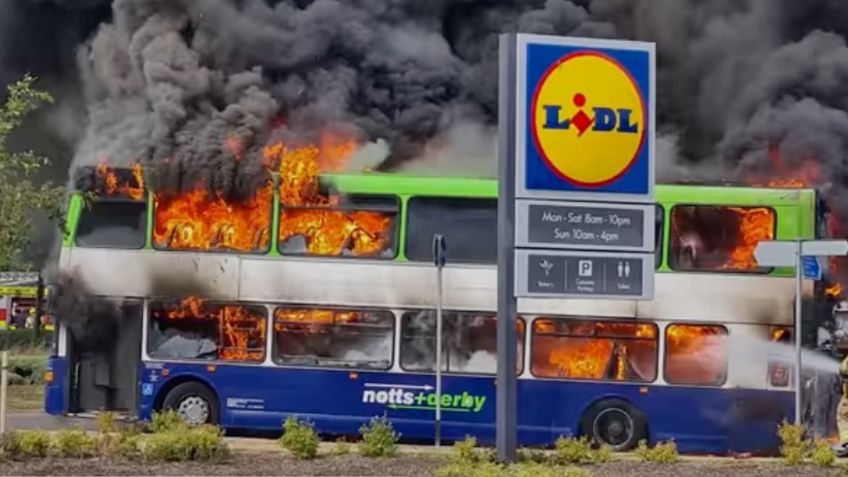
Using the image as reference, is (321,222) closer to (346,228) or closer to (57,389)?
(346,228)

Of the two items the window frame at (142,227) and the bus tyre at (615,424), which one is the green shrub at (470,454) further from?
the window frame at (142,227)

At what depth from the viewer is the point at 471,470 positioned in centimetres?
913

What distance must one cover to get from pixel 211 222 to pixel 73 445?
536 centimetres

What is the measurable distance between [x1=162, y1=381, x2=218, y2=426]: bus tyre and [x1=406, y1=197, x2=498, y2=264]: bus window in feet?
9.69

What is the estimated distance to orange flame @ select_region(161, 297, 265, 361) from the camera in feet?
50.4

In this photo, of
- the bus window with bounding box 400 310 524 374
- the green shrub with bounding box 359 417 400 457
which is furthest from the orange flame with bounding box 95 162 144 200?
the green shrub with bounding box 359 417 400 457

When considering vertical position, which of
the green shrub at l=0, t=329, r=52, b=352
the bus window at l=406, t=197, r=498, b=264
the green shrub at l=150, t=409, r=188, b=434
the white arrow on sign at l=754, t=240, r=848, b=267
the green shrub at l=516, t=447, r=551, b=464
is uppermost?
the bus window at l=406, t=197, r=498, b=264

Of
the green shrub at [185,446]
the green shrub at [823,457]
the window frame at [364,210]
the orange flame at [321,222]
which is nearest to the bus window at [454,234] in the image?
the window frame at [364,210]

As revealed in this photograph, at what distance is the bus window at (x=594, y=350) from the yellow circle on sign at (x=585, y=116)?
17.6ft

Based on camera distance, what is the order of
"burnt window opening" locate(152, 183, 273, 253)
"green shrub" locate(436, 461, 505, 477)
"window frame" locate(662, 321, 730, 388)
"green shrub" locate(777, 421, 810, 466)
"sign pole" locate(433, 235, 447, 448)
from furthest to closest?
"burnt window opening" locate(152, 183, 273, 253) → "window frame" locate(662, 321, 730, 388) → "sign pole" locate(433, 235, 447, 448) → "green shrub" locate(777, 421, 810, 466) → "green shrub" locate(436, 461, 505, 477)

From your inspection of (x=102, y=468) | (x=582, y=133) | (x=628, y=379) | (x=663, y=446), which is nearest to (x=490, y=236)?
(x=628, y=379)

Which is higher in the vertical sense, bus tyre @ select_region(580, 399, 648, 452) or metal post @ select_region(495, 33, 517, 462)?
metal post @ select_region(495, 33, 517, 462)

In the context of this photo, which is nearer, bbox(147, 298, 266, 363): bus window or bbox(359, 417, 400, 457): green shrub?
bbox(359, 417, 400, 457): green shrub

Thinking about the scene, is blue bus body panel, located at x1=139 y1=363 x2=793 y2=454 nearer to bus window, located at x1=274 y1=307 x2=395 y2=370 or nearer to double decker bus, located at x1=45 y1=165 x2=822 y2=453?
double decker bus, located at x1=45 y1=165 x2=822 y2=453
